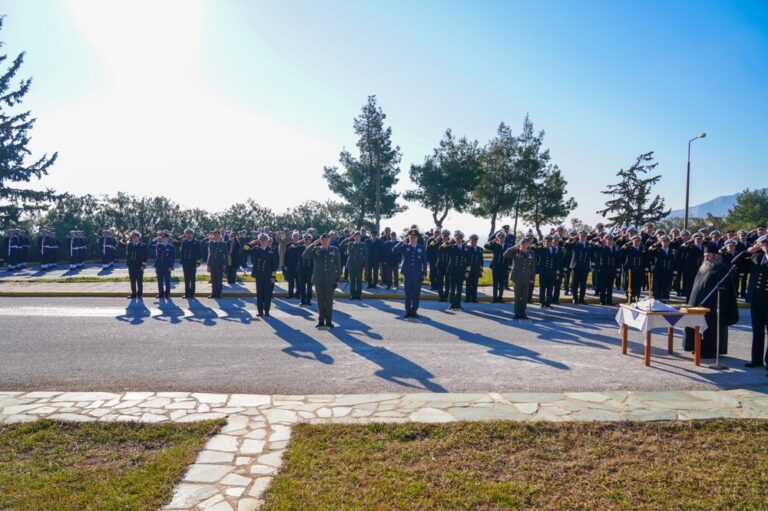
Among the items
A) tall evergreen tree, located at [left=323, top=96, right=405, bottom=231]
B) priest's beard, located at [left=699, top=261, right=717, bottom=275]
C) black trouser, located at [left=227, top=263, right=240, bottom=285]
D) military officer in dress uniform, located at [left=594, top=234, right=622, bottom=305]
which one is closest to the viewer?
priest's beard, located at [left=699, top=261, right=717, bottom=275]

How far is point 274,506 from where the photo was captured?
3.66 m

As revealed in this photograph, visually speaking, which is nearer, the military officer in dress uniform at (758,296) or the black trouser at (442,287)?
the military officer in dress uniform at (758,296)

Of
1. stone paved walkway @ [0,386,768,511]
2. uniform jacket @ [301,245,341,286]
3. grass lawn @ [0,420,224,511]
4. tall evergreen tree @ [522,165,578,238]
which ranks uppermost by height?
tall evergreen tree @ [522,165,578,238]

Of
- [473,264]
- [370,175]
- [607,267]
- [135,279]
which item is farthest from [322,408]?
[370,175]

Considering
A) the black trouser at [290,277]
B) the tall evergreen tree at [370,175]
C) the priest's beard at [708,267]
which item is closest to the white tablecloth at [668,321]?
the priest's beard at [708,267]

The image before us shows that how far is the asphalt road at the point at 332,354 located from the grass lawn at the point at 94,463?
1.38m

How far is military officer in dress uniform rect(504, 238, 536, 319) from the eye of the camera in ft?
38.5

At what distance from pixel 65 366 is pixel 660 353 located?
9544mm

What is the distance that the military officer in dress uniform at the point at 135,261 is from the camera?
14031 millimetres

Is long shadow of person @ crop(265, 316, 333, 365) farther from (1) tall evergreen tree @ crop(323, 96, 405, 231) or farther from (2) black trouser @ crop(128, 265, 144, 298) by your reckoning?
(1) tall evergreen tree @ crop(323, 96, 405, 231)

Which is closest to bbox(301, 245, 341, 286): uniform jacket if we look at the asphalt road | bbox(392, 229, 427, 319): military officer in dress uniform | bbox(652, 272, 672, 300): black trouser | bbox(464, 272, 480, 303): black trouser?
the asphalt road

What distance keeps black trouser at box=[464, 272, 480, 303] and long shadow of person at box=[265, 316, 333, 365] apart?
5.69m

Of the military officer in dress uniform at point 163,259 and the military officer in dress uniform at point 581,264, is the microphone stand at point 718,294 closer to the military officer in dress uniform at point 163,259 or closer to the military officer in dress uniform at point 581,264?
the military officer in dress uniform at point 581,264

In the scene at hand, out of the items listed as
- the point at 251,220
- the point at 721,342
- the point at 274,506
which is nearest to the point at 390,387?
the point at 274,506
